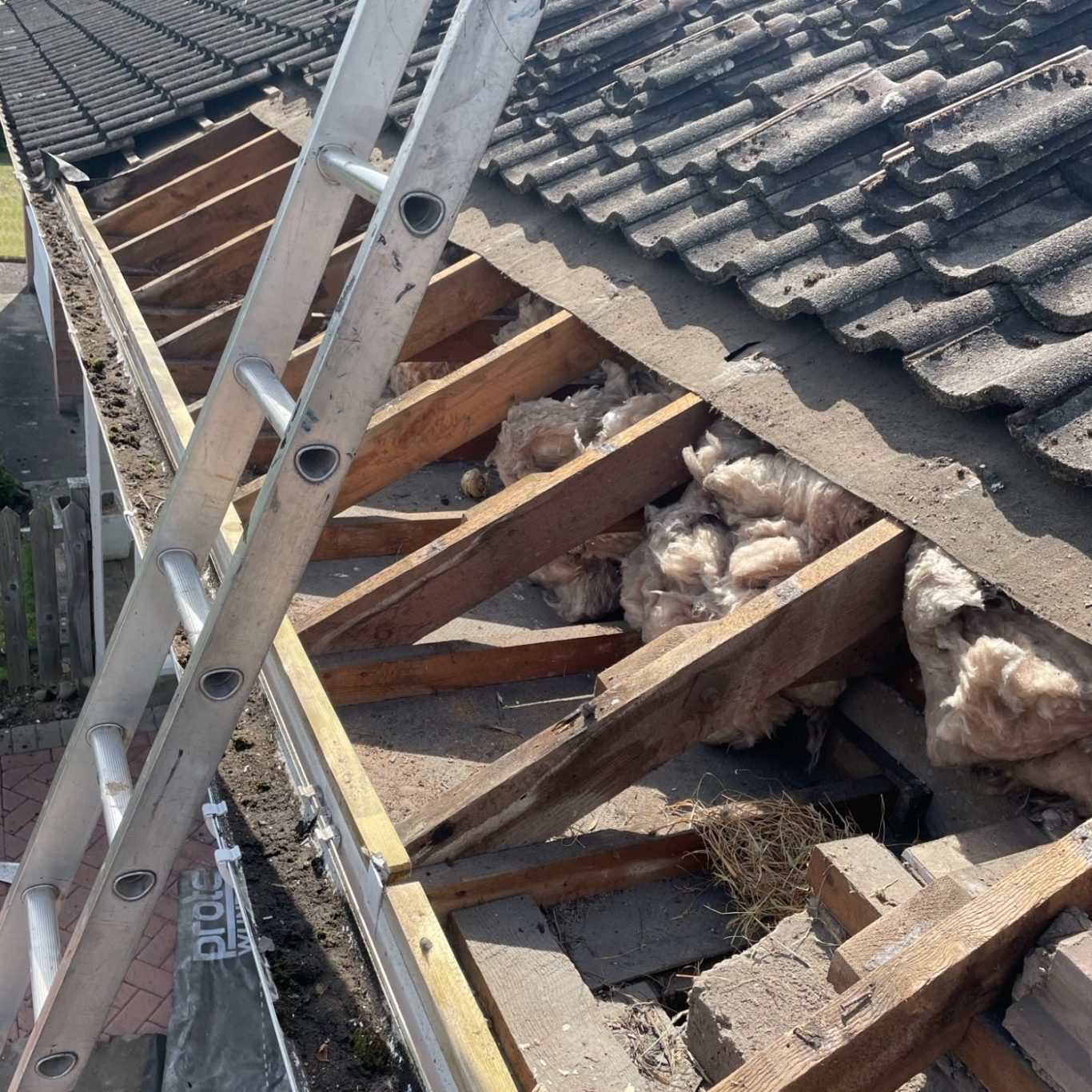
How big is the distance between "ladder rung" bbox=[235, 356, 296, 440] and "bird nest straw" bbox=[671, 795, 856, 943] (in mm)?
1357

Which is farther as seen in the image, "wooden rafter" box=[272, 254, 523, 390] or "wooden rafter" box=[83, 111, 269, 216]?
"wooden rafter" box=[83, 111, 269, 216]

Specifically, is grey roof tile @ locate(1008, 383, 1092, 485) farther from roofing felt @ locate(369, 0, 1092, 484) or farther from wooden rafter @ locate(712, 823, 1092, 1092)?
wooden rafter @ locate(712, 823, 1092, 1092)

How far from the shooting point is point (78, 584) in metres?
8.48

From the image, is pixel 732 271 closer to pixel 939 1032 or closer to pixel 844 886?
pixel 844 886

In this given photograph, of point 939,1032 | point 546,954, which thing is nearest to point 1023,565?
point 939,1032

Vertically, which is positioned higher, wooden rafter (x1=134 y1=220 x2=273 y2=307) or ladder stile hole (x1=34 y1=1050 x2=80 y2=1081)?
wooden rafter (x1=134 y1=220 x2=273 y2=307)

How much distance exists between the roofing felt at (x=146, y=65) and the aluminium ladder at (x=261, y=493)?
5.88m

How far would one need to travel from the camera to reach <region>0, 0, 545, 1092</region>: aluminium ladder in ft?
5.87

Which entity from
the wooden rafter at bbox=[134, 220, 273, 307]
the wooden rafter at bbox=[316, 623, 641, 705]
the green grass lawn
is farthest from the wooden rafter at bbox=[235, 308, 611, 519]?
the green grass lawn

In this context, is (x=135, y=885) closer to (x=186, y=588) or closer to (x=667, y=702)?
(x=186, y=588)

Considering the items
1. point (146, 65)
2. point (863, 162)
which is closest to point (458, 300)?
point (863, 162)

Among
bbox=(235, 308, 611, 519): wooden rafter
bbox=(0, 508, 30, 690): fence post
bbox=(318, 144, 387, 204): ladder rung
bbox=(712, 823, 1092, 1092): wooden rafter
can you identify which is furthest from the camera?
bbox=(0, 508, 30, 690): fence post

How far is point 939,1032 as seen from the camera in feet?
5.94

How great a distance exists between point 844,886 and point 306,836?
1198mm
